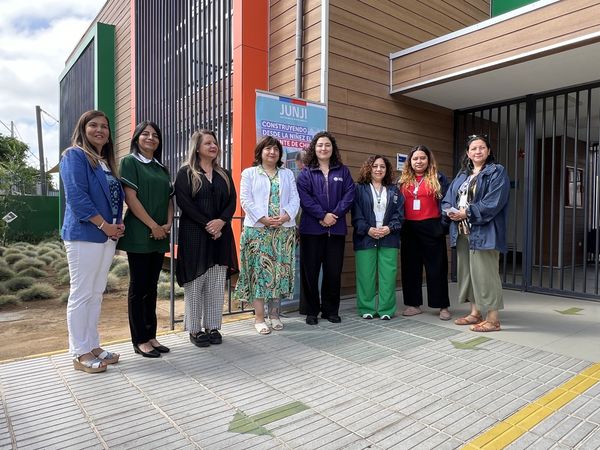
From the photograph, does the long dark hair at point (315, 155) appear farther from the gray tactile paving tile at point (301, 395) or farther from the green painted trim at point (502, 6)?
the green painted trim at point (502, 6)

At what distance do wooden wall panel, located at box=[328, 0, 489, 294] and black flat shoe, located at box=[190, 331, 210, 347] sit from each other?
7.19ft

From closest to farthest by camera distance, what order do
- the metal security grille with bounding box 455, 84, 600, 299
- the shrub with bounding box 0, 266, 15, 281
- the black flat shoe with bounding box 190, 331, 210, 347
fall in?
the black flat shoe with bounding box 190, 331, 210, 347, the metal security grille with bounding box 455, 84, 600, 299, the shrub with bounding box 0, 266, 15, 281

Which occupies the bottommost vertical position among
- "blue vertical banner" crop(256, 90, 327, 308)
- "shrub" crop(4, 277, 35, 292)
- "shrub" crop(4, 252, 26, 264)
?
"shrub" crop(4, 277, 35, 292)

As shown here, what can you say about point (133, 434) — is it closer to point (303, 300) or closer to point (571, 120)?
point (303, 300)

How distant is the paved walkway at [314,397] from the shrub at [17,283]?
15.5ft

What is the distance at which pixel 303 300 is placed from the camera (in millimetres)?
4117

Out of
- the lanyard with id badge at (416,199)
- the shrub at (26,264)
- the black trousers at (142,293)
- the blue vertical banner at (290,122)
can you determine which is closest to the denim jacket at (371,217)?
the lanyard with id badge at (416,199)

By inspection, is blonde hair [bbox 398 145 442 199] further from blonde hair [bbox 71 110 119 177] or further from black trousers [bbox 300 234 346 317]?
blonde hair [bbox 71 110 119 177]

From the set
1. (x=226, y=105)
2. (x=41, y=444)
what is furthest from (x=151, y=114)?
(x=41, y=444)

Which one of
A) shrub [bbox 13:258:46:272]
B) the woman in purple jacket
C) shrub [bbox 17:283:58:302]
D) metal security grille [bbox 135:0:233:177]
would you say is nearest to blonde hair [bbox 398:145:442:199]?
the woman in purple jacket

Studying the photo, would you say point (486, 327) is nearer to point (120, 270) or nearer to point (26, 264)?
point (120, 270)

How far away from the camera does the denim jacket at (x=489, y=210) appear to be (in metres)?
3.56

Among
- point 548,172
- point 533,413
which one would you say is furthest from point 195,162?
point 548,172

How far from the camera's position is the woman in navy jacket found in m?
4.09
